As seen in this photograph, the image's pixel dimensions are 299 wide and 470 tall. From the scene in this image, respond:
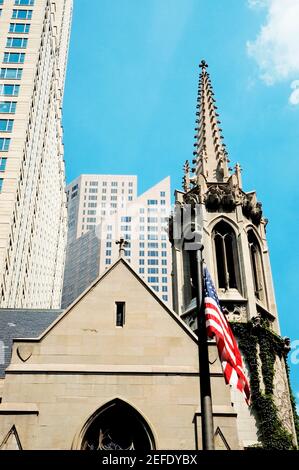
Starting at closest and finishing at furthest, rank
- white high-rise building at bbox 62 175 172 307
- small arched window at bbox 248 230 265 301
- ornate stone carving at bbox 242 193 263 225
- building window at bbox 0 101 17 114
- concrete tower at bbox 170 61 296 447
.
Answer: concrete tower at bbox 170 61 296 447
small arched window at bbox 248 230 265 301
ornate stone carving at bbox 242 193 263 225
building window at bbox 0 101 17 114
white high-rise building at bbox 62 175 172 307

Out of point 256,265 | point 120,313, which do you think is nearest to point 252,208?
point 256,265

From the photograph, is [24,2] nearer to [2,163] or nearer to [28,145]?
[28,145]

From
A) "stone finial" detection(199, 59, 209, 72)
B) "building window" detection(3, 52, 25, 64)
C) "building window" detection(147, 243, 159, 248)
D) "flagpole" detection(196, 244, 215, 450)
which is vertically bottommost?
"flagpole" detection(196, 244, 215, 450)

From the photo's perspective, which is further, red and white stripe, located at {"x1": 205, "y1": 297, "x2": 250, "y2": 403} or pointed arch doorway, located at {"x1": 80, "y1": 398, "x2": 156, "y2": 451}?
pointed arch doorway, located at {"x1": 80, "y1": 398, "x2": 156, "y2": 451}

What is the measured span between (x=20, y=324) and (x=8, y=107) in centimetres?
4748

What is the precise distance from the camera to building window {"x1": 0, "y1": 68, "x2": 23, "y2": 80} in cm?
6738

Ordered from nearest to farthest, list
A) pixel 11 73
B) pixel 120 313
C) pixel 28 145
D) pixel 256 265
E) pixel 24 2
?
pixel 120 313 → pixel 256 265 → pixel 28 145 → pixel 11 73 → pixel 24 2

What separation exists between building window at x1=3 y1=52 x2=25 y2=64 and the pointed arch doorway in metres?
62.4

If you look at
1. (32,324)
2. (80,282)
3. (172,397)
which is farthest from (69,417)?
(80,282)

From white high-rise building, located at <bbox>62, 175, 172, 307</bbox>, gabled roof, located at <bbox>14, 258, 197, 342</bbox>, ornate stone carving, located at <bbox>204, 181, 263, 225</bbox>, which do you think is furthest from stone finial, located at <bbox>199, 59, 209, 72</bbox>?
white high-rise building, located at <bbox>62, 175, 172, 307</bbox>

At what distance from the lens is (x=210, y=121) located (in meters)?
41.9

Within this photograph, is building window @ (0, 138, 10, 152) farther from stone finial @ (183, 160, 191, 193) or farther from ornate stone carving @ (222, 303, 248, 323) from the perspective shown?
ornate stone carving @ (222, 303, 248, 323)

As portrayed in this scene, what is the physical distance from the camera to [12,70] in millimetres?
67938

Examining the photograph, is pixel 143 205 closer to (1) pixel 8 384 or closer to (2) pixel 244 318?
(2) pixel 244 318
